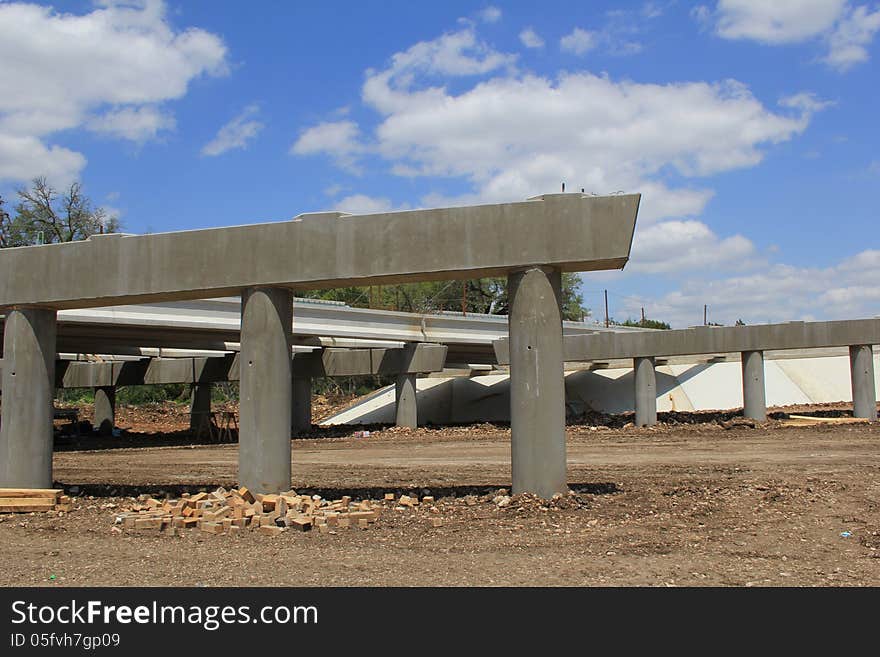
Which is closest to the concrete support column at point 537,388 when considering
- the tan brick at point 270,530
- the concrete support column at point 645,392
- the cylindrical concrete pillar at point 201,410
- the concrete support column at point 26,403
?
the tan brick at point 270,530

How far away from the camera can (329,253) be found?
1267 centimetres

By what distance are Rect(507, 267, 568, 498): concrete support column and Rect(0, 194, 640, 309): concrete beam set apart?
1.85 ft

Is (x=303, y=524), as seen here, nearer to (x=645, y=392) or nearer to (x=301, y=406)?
(x=645, y=392)

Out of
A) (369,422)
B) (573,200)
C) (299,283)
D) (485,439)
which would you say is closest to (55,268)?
(299,283)

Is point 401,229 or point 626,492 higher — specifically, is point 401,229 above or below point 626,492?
above

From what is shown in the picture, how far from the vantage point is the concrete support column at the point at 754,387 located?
3052cm

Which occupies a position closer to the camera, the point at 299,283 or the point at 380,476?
the point at 299,283

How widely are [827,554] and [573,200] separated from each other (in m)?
6.00

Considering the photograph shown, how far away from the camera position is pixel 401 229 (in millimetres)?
12469

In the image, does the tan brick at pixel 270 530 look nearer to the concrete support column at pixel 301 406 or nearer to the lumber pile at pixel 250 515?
the lumber pile at pixel 250 515

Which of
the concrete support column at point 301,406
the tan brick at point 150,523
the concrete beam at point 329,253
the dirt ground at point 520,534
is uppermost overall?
the concrete beam at point 329,253

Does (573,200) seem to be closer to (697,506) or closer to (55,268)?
(697,506)

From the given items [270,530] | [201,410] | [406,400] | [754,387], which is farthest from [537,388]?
[201,410]
